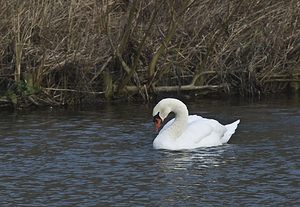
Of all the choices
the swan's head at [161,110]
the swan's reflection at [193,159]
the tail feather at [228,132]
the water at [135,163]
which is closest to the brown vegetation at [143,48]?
the water at [135,163]

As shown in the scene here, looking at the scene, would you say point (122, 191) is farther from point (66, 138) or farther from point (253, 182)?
point (66, 138)

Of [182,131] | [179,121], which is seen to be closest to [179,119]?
[179,121]

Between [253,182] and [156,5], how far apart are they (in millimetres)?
9047

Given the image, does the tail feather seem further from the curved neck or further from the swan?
the curved neck

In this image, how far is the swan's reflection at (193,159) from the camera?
49.9ft

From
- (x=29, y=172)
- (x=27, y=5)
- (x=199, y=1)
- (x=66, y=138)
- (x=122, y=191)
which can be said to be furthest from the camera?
(x=199, y=1)

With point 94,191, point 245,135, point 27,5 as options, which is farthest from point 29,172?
point 27,5

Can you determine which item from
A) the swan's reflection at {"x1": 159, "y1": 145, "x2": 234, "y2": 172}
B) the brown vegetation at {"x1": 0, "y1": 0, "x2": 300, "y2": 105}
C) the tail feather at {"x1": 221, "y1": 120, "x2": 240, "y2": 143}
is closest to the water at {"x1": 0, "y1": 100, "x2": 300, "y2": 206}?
the swan's reflection at {"x1": 159, "y1": 145, "x2": 234, "y2": 172}

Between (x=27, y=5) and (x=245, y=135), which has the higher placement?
(x=27, y=5)

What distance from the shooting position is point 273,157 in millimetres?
15812

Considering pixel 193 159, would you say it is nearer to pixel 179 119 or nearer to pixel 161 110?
pixel 179 119

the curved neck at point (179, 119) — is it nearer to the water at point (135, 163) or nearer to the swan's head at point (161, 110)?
the swan's head at point (161, 110)

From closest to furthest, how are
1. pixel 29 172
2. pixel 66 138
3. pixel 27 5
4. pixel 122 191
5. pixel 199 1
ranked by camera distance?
1. pixel 122 191
2. pixel 29 172
3. pixel 66 138
4. pixel 27 5
5. pixel 199 1

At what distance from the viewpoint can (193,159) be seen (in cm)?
1584
